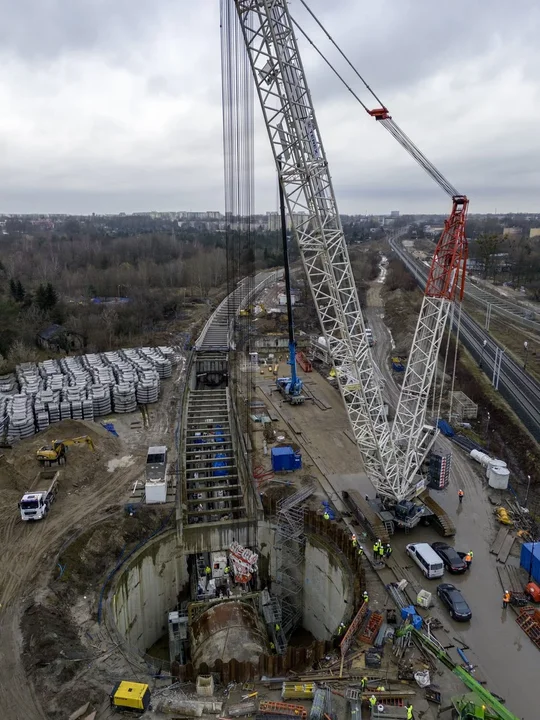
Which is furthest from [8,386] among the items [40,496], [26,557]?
[26,557]

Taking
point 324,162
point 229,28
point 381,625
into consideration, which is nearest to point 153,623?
point 381,625

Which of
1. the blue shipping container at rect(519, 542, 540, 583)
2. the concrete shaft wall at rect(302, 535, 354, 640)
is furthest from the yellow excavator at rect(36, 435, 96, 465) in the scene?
the blue shipping container at rect(519, 542, 540, 583)

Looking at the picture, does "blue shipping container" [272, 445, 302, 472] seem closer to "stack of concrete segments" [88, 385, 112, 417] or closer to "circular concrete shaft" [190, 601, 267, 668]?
"circular concrete shaft" [190, 601, 267, 668]

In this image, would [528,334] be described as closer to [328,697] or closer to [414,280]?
[414,280]

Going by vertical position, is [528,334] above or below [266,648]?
above

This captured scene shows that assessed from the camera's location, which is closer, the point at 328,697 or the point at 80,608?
the point at 328,697

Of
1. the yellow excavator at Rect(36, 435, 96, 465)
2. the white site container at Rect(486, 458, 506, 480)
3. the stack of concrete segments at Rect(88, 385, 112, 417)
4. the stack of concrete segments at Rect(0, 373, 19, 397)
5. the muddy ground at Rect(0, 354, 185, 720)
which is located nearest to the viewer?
the muddy ground at Rect(0, 354, 185, 720)

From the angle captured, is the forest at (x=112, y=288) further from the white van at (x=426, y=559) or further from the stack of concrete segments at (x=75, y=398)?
the white van at (x=426, y=559)
